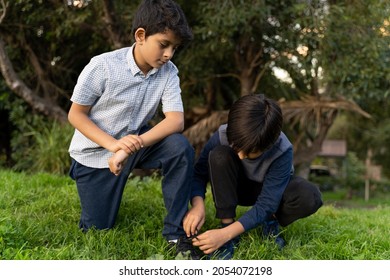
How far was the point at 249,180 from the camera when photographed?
8.79ft

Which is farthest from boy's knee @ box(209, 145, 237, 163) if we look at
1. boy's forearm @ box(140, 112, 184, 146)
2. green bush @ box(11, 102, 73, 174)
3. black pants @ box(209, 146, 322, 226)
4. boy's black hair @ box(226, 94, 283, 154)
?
green bush @ box(11, 102, 73, 174)

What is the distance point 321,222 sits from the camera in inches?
128

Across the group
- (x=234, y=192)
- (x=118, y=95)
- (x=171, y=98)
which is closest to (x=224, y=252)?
(x=234, y=192)

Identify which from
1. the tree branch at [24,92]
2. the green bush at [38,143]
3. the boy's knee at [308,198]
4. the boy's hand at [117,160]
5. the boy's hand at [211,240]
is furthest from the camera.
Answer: the green bush at [38,143]

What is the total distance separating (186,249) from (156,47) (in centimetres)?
104

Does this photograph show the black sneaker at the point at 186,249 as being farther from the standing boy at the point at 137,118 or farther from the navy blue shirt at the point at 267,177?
the navy blue shirt at the point at 267,177

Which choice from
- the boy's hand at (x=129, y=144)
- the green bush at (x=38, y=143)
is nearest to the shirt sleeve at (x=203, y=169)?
the boy's hand at (x=129, y=144)

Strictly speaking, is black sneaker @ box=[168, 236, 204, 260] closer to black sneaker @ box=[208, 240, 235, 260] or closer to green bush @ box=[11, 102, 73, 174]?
black sneaker @ box=[208, 240, 235, 260]

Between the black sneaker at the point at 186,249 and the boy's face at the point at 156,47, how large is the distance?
3.01ft

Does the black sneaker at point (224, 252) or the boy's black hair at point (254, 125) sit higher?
the boy's black hair at point (254, 125)

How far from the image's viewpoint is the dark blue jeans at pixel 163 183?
2.45 m

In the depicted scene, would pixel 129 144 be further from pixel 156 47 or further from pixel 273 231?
pixel 273 231

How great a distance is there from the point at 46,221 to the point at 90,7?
380 centimetres

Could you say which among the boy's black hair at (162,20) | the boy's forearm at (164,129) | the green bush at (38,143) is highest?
the boy's black hair at (162,20)
